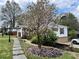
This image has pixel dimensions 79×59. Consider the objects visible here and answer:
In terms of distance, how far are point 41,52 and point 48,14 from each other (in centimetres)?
364

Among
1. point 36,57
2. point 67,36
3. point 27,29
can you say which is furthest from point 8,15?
point 36,57

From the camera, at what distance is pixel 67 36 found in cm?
4938

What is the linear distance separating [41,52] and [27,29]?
3834 mm

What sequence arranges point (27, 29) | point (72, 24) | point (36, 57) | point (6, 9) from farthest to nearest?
point (6, 9)
point (72, 24)
point (27, 29)
point (36, 57)

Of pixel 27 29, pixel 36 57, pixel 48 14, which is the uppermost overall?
pixel 48 14

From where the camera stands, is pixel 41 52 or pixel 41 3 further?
pixel 41 3

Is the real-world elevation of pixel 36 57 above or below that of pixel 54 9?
below

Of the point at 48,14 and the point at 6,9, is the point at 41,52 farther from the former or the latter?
the point at 6,9

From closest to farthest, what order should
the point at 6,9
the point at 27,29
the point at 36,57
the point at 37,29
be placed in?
the point at 36,57
the point at 37,29
the point at 27,29
the point at 6,9

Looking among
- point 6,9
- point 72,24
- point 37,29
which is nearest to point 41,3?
point 37,29

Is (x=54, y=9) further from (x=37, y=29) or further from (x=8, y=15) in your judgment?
(x=8, y=15)

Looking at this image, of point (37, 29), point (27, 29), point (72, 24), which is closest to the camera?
point (37, 29)

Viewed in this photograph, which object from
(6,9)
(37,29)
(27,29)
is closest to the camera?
(37,29)

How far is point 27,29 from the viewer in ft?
74.1
